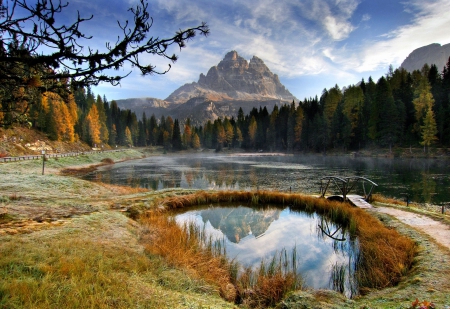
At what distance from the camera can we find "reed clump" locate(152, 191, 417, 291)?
8180mm

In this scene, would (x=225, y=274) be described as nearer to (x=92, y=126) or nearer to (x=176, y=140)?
(x=92, y=126)

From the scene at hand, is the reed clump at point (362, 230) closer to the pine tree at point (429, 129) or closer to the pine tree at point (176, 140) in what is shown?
the pine tree at point (429, 129)

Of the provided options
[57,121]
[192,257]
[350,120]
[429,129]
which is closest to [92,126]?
[57,121]

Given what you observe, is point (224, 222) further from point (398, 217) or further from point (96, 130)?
point (96, 130)

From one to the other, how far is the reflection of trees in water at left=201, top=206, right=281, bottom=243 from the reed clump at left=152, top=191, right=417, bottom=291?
191cm

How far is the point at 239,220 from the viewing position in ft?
56.5

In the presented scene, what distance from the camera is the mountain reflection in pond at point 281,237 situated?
10.2 metres

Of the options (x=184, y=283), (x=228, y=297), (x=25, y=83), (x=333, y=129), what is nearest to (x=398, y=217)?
(x=228, y=297)

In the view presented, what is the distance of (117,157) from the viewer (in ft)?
261

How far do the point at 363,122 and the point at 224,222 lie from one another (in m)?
73.2

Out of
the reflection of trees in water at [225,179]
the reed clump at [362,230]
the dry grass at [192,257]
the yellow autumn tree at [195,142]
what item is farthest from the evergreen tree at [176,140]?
the dry grass at [192,257]

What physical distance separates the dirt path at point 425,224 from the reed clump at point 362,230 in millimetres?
1313

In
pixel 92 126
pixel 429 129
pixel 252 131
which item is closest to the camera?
pixel 429 129

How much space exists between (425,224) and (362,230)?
3257 millimetres
